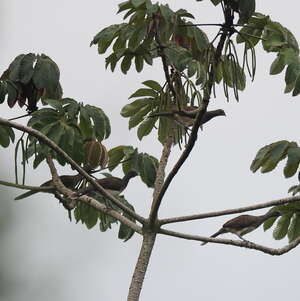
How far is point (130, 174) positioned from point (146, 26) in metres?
1.26

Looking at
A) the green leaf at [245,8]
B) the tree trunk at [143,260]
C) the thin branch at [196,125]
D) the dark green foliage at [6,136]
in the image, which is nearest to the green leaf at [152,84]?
the dark green foliage at [6,136]

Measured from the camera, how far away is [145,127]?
6137 mm

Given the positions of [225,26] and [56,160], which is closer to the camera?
[225,26]

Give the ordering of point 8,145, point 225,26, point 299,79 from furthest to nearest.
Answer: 1. point 8,145
2. point 299,79
3. point 225,26

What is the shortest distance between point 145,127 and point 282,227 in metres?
1.30

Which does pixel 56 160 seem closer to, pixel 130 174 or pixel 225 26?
pixel 130 174

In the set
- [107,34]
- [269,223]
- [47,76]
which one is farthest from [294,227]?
[47,76]

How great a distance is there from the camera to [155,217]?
4355 mm

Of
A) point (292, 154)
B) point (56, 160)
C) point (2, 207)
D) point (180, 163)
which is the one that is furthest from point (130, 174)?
point (2, 207)

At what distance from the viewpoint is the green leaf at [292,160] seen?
16.8ft

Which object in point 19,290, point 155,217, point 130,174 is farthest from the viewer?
point 130,174

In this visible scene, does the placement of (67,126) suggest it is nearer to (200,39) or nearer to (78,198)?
(78,198)

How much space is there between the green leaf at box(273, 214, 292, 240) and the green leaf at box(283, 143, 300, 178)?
1.66 ft

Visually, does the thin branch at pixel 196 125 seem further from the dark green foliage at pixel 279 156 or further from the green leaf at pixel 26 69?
the green leaf at pixel 26 69
